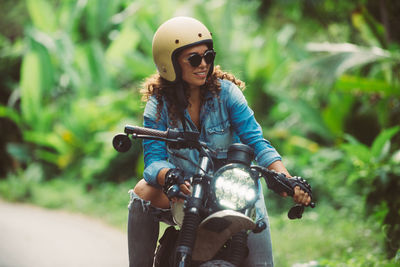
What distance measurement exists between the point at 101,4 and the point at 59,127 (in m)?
3.17

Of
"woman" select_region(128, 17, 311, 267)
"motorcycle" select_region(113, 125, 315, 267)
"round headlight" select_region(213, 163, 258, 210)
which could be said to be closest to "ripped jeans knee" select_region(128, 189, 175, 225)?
"woman" select_region(128, 17, 311, 267)

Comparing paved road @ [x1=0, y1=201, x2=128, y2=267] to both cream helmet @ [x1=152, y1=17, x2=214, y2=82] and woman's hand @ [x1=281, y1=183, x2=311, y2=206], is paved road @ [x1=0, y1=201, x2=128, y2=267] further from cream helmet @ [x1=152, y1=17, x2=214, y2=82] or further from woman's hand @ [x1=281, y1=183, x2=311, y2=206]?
woman's hand @ [x1=281, y1=183, x2=311, y2=206]

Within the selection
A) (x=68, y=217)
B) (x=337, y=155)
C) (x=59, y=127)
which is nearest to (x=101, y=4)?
(x=59, y=127)

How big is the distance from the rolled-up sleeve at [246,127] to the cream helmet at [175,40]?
1.02 feet

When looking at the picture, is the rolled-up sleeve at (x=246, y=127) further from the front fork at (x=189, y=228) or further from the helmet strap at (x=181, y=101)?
the front fork at (x=189, y=228)

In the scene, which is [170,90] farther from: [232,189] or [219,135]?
[232,189]

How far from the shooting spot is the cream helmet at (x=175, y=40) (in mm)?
2557

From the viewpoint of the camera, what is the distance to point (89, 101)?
38.9 ft

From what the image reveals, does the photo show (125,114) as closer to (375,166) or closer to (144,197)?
(375,166)

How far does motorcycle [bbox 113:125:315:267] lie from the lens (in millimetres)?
2102

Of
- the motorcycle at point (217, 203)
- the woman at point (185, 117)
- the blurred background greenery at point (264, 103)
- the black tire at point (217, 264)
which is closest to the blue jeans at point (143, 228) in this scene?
the woman at point (185, 117)

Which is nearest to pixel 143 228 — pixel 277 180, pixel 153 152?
pixel 153 152

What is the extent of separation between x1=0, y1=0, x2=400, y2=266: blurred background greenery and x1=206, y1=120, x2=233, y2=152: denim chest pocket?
6.21 ft

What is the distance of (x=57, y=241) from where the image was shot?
6.90 meters
